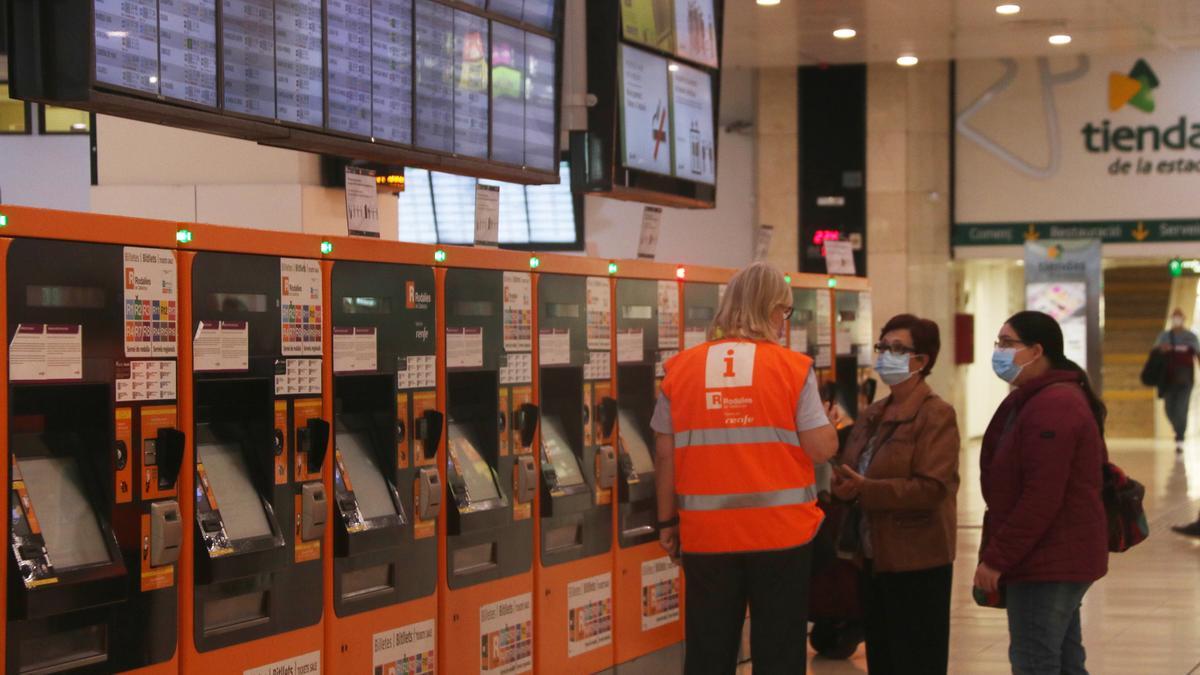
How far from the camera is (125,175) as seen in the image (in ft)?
22.4

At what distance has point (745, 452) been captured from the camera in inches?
163

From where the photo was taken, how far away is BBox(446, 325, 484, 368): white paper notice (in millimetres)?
4688

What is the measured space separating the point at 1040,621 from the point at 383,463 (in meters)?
1.97

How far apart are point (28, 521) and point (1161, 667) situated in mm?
5152

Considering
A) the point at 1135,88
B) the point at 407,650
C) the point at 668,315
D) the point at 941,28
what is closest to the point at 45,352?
the point at 407,650

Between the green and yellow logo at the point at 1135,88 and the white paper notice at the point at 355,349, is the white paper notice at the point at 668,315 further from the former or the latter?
the green and yellow logo at the point at 1135,88

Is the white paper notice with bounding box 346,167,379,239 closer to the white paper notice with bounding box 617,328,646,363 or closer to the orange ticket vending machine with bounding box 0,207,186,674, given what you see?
the orange ticket vending machine with bounding box 0,207,186,674

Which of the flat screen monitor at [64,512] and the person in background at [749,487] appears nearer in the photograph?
the flat screen monitor at [64,512]

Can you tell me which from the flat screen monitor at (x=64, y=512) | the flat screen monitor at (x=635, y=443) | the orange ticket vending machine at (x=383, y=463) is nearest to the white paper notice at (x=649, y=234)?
the flat screen monitor at (x=635, y=443)

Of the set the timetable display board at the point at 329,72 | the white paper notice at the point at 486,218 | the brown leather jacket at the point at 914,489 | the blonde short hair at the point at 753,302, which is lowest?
the brown leather jacket at the point at 914,489

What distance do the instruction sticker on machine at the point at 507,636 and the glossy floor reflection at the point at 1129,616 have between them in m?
1.63

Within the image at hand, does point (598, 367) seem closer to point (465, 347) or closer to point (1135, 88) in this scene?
point (465, 347)

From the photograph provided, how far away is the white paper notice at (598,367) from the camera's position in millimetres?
5527

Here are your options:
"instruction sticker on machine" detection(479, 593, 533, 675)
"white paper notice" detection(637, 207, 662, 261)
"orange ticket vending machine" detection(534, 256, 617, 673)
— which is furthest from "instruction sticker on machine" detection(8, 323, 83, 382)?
"white paper notice" detection(637, 207, 662, 261)
